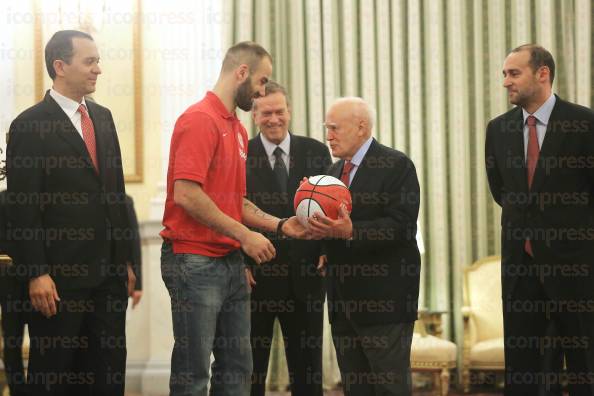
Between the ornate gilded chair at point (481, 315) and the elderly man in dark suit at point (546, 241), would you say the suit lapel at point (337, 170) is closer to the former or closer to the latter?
the elderly man in dark suit at point (546, 241)

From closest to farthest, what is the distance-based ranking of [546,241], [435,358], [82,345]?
Answer: [82,345] < [546,241] < [435,358]

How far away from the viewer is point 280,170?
4.69 meters

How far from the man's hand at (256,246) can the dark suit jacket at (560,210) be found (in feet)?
4.29

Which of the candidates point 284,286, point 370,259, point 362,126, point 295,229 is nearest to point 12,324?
point 284,286

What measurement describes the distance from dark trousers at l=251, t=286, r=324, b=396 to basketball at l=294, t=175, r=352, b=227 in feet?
3.01

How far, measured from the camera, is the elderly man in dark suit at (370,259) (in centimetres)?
385

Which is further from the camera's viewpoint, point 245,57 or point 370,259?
point 370,259

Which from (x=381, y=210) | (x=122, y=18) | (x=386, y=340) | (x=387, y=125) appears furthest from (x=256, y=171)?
(x=122, y=18)

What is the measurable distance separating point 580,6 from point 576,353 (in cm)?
338

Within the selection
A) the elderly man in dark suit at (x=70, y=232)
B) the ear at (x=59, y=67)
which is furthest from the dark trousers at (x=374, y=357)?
the ear at (x=59, y=67)

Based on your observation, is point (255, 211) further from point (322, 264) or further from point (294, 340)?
point (294, 340)

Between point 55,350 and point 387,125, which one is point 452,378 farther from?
point 55,350

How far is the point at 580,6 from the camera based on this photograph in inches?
254

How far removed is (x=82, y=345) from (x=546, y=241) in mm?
2080
